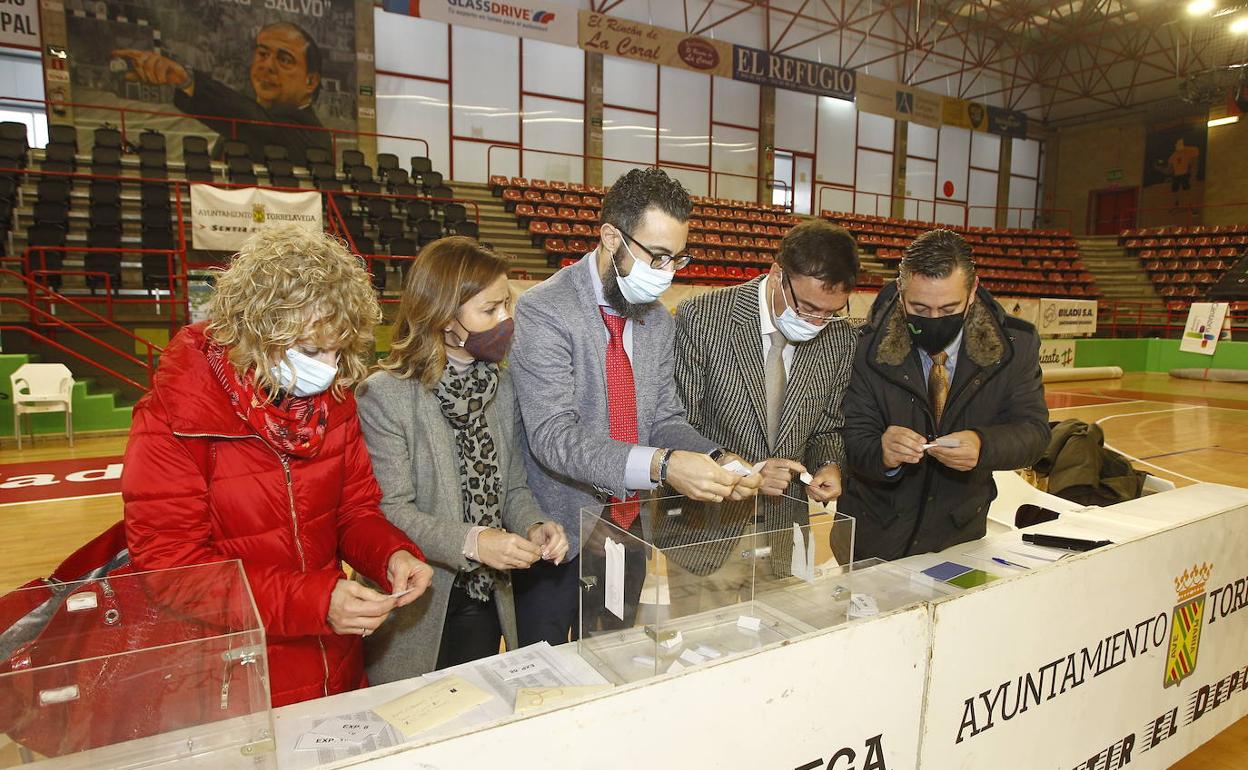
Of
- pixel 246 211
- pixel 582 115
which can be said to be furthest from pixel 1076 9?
pixel 246 211

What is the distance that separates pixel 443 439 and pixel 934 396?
1320 mm

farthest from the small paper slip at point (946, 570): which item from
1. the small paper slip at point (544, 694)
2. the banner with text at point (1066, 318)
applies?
the banner with text at point (1066, 318)

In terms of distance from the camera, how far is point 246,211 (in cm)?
747

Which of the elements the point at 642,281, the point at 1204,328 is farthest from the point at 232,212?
the point at 1204,328

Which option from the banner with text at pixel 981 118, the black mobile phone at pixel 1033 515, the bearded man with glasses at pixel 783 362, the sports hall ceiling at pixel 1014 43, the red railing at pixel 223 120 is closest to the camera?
the bearded man with glasses at pixel 783 362

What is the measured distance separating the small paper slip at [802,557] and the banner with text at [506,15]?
11.4 metres

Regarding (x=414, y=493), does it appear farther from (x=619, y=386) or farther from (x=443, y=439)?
(x=619, y=386)

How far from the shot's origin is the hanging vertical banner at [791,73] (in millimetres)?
13680

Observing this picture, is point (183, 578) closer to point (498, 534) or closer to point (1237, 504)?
point (498, 534)

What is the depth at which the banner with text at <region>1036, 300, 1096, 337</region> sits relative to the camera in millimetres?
11719

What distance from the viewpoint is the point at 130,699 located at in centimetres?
83

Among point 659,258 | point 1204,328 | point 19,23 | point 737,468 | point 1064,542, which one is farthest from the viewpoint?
point 1204,328

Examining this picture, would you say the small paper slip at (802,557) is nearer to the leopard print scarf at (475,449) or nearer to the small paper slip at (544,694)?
the small paper slip at (544,694)

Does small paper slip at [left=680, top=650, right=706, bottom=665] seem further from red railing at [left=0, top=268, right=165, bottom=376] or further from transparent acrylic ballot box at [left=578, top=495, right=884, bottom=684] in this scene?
red railing at [left=0, top=268, right=165, bottom=376]
